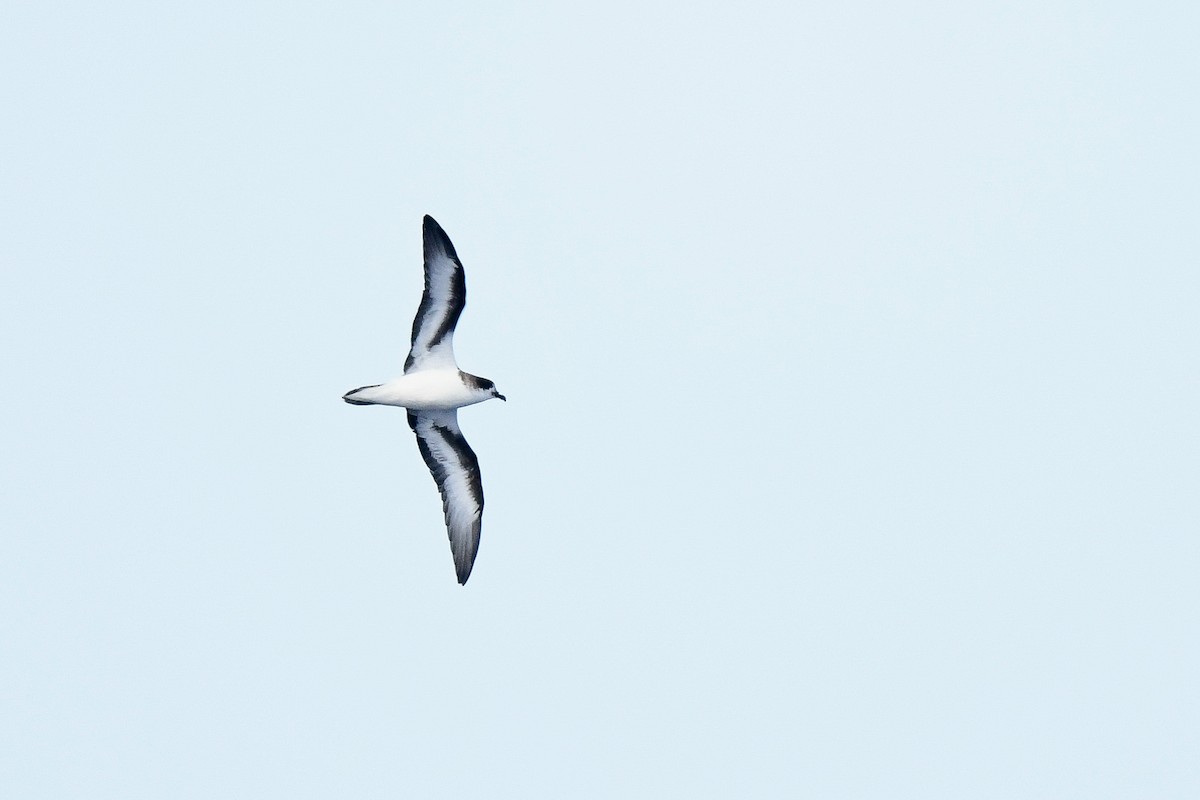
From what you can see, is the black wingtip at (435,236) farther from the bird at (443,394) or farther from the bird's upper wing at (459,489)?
the bird's upper wing at (459,489)

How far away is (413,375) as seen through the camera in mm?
25469

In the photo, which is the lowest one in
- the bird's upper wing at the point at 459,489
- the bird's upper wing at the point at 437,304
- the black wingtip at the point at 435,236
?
the bird's upper wing at the point at 459,489

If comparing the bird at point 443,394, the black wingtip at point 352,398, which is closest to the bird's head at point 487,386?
the bird at point 443,394

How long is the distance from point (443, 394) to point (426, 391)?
1.20 feet

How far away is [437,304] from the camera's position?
25016 millimetres

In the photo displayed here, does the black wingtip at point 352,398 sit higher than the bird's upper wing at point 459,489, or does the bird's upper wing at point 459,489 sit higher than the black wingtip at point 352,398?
the black wingtip at point 352,398

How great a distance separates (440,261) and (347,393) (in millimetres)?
2871

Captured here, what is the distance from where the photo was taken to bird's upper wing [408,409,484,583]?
1059 inches

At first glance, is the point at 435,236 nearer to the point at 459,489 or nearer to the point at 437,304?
the point at 437,304

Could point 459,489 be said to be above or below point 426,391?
below

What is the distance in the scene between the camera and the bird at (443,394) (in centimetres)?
2464

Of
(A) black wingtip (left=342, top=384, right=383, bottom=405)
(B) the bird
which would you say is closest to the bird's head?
(B) the bird

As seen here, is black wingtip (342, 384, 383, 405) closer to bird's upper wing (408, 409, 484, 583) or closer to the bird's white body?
the bird's white body

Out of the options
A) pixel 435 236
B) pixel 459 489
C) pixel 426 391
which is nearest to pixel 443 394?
pixel 426 391
